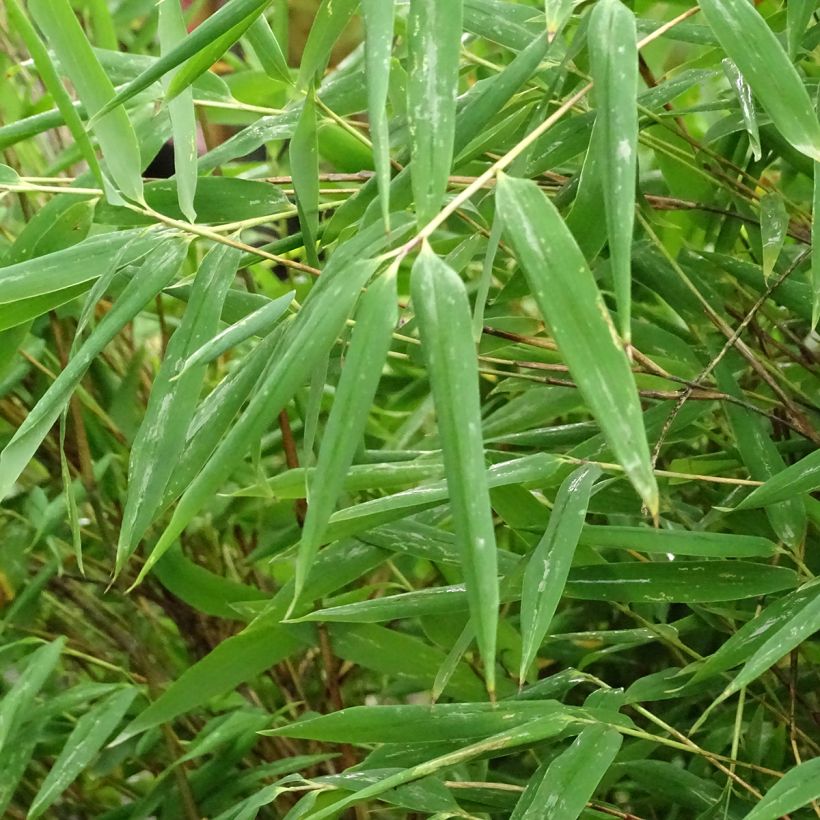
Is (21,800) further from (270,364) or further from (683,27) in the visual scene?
(683,27)

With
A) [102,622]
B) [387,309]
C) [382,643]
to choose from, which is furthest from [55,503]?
[387,309]

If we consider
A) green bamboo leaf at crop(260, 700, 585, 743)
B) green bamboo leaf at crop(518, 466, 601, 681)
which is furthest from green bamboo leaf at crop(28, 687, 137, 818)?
green bamboo leaf at crop(518, 466, 601, 681)

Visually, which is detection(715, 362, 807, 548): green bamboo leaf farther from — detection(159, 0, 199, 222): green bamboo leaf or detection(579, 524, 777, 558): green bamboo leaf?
detection(159, 0, 199, 222): green bamboo leaf

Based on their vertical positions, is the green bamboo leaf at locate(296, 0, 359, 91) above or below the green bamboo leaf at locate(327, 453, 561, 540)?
above

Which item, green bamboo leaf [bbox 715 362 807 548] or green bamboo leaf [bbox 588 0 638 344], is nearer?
green bamboo leaf [bbox 588 0 638 344]

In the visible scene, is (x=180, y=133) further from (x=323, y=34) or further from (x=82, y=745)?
(x=82, y=745)

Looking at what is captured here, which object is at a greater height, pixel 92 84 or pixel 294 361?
pixel 92 84

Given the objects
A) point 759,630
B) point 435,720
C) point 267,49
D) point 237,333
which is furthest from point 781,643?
point 267,49

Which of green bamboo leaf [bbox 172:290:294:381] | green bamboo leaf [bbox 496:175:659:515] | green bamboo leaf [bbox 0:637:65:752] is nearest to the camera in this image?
green bamboo leaf [bbox 496:175:659:515]
